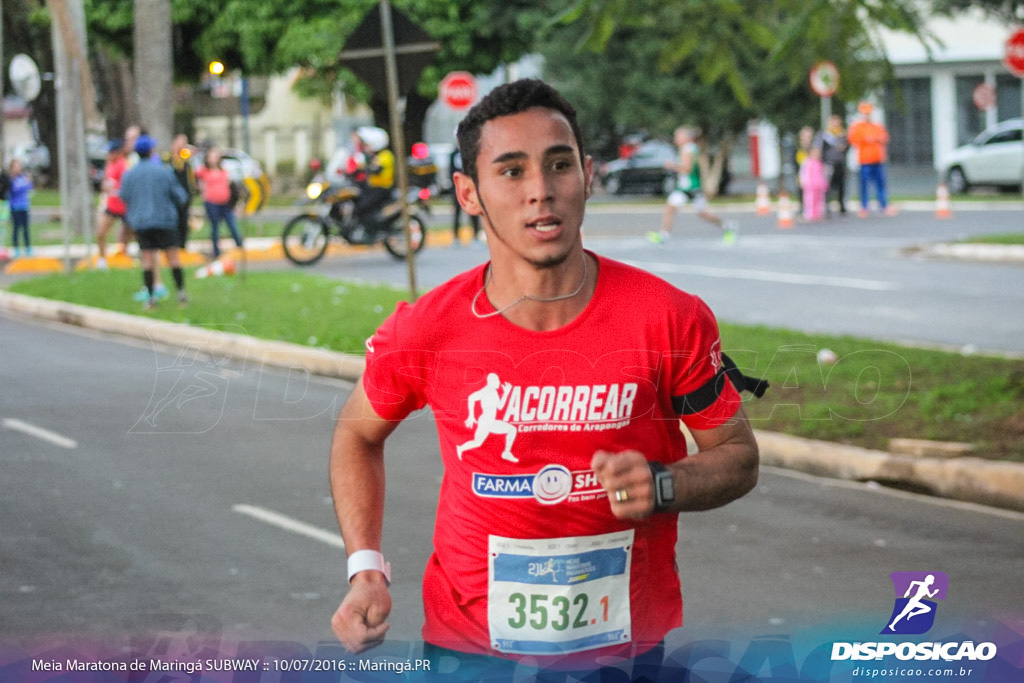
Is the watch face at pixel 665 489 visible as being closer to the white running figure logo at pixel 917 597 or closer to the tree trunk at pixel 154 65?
the white running figure logo at pixel 917 597

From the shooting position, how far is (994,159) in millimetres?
34656

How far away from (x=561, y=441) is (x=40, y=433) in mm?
7159

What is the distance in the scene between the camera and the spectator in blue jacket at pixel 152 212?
15.5 m

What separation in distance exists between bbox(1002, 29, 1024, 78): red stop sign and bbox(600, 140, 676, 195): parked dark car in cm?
2153

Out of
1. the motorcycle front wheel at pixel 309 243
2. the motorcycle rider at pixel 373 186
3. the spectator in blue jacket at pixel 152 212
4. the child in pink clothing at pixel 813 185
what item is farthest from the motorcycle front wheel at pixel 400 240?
the child in pink clothing at pixel 813 185

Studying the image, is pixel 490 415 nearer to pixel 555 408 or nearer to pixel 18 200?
pixel 555 408

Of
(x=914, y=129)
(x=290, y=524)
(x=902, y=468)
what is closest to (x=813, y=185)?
(x=902, y=468)

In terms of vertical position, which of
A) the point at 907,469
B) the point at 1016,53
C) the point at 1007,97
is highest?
the point at 1007,97

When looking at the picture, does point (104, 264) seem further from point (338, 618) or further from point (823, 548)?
point (338, 618)

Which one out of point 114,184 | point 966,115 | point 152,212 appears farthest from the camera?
point 966,115

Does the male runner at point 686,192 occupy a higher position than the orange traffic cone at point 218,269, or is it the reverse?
the male runner at point 686,192

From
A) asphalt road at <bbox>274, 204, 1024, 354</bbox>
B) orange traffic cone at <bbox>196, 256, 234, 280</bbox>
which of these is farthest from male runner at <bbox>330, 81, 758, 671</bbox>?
orange traffic cone at <bbox>196, 256, 234, 280</bbox>

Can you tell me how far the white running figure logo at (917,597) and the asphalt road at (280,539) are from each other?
4.94 ft

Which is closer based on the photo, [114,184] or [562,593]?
[562,593]
